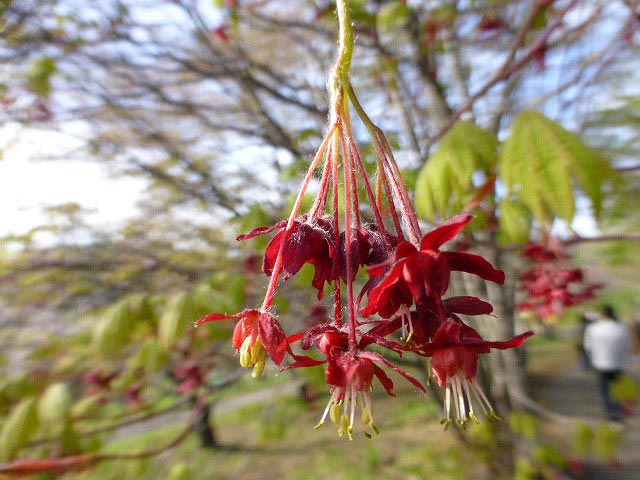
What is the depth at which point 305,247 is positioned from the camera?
0.69 m

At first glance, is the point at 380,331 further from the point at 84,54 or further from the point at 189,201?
the point at 189,201

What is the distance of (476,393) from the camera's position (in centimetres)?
70

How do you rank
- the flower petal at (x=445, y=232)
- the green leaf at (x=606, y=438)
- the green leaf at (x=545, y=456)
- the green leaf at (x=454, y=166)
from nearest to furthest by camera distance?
1. the flower petal at (x=445, y=232)
2. the green leaf at (x=454, y=166)
3. the green leaf at (x=606, y=438)
4. the green leaf at (x=545, y=456)

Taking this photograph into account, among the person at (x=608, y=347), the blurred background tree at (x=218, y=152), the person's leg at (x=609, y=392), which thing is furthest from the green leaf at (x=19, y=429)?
the person's leg at (x=609, y=392)

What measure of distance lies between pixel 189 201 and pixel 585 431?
14.7ft

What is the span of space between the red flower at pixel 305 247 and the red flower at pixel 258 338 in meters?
0.08

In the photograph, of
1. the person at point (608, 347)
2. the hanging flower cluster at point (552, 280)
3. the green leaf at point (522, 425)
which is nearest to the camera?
the hanging flower cluster at point (552, 280)

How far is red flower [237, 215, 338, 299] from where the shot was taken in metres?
0.68

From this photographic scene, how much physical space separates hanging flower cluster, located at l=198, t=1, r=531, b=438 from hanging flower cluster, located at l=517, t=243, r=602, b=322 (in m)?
1.96

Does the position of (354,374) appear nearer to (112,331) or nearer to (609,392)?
(112,331)

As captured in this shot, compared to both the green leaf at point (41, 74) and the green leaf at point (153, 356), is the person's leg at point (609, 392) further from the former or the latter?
the green leaf at point (41, 74)

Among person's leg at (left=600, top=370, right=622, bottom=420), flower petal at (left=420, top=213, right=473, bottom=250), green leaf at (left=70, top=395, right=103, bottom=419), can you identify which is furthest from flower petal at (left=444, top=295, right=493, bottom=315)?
person's leg at (left=600, top=370, right=622, bottom=420)

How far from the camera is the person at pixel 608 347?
5410mm

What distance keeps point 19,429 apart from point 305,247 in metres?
2.40
